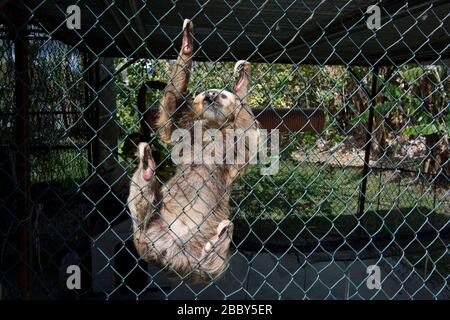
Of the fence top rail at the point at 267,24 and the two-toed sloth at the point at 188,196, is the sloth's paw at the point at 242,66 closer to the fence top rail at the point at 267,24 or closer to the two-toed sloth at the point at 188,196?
the two-toed sloth at the point at 188,196

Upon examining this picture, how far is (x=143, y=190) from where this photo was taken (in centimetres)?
321

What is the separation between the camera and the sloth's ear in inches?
142

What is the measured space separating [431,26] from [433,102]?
515 centimetres

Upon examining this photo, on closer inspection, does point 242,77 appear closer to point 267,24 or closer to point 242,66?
point 242,66

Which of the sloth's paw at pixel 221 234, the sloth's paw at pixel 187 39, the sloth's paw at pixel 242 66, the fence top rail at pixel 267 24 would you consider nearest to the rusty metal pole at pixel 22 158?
the fence top rail at pixel 267 24

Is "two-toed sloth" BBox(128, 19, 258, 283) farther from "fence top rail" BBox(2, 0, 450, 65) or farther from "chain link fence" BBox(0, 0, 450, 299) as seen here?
"fence top rail" BBox(2, 0, 450, 65)

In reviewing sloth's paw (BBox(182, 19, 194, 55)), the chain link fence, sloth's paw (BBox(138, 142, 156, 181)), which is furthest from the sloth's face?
sloth's paw (BBox(138, 142, 156, 181))

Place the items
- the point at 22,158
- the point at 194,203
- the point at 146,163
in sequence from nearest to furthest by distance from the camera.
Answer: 1. the point at 22,158
2. the point at 146,163
3. the point at 194,203

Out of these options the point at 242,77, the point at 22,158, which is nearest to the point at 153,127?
the point at 242,77

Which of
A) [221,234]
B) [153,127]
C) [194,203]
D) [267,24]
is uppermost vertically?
[267,24]

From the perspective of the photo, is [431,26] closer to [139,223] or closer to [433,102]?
[139,223]

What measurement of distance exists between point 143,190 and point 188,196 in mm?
520
